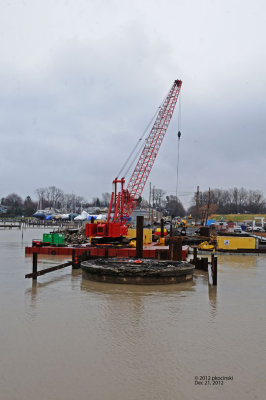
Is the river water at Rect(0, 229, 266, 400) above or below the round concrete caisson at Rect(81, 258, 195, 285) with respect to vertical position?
below

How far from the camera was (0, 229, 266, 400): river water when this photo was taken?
704 centimetres

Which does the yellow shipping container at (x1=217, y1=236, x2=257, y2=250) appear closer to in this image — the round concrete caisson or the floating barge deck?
the floating barge deck

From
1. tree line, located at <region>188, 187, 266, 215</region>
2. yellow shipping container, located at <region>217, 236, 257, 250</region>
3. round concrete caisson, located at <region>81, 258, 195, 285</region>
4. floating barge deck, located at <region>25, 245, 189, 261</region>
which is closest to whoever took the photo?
round concrete caisson, located at <region>81, 258, 195, 285</region>

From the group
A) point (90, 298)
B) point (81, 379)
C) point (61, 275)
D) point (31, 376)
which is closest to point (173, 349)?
point (81, 379)

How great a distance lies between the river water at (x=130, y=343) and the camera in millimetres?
7035

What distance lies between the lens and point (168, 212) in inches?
7343

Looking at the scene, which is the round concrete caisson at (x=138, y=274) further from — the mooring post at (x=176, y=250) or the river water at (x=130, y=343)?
the mooring post at (x=176, y=250)

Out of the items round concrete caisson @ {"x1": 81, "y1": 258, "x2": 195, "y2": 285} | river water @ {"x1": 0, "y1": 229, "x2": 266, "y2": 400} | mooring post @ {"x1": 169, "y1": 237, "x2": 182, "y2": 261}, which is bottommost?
river water @ {"x1": 0, "y1": 229, "x2": 266, "y2": 400}

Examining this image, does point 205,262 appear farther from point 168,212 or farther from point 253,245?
point 168,212

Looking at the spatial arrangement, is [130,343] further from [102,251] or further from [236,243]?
[236,243]

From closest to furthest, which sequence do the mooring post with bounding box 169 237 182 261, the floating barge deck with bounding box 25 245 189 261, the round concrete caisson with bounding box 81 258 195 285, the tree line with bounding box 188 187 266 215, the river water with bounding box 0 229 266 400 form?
the river water with bounding box 0 229 266 400
the round concrete caisson with bounding box 81 258 195 285
the mooring post with bounding box 169 237 182 261
the floating barge deck with bounding box 25 245 189 261
the tree line with bounding box 188 187 266 215

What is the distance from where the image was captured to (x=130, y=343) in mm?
9391

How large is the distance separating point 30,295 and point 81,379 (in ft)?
27.4

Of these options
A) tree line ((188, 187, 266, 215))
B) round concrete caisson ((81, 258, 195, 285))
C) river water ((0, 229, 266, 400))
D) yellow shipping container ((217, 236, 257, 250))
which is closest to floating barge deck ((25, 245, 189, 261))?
yellow shipping container ((217, 236, 257, 250))
